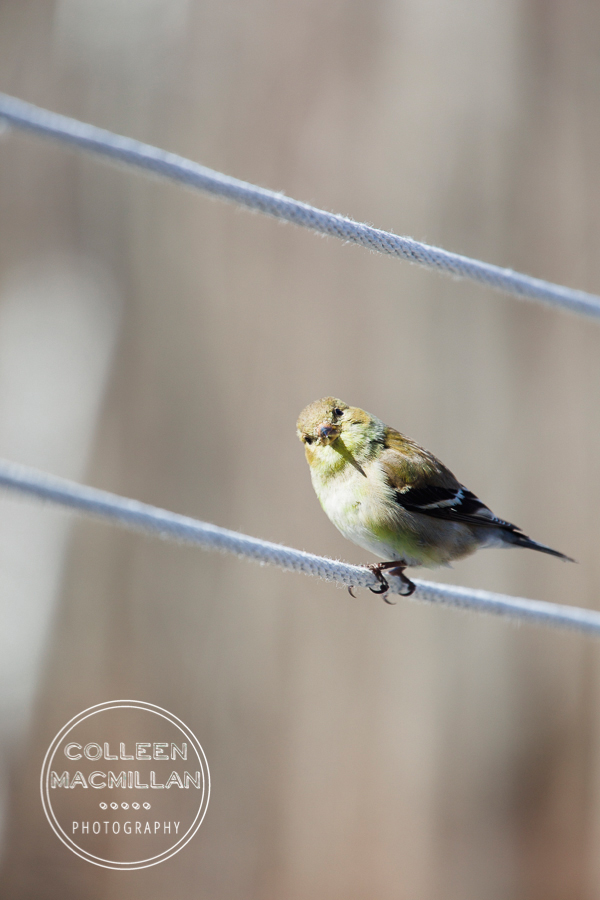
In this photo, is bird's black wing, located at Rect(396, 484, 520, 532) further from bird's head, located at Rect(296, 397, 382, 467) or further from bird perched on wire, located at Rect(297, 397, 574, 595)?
bird's head, located at Rect(296, 397, 382, 467)

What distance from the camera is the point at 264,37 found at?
370 centimetres

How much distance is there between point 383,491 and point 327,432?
17 centimetres

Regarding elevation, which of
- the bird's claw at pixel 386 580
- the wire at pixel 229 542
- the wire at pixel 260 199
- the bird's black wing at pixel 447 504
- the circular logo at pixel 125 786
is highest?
the wire at pixel 260 199

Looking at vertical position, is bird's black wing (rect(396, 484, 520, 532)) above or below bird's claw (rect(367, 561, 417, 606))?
above

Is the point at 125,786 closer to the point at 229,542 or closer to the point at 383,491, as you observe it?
the point at 383,491

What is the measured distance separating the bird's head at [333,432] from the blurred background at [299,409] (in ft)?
4.89

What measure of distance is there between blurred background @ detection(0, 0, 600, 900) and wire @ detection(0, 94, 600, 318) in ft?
6.65

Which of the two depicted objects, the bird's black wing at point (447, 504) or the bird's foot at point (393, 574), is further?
the bird's black wing at point (447, 504)

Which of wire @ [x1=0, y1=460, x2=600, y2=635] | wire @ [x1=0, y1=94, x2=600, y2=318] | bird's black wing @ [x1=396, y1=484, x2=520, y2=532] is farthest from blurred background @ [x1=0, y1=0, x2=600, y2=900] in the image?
wire @ [x1=0, y1=94, x2=600, y2=318]

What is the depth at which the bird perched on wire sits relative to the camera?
1.58 m

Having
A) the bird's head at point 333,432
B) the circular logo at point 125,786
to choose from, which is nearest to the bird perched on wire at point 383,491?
the bird's head at point 333,432

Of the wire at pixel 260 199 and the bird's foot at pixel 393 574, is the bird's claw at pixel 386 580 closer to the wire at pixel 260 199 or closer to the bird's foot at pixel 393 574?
the bird's foot at pixel 393 574

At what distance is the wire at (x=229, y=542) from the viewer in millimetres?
739

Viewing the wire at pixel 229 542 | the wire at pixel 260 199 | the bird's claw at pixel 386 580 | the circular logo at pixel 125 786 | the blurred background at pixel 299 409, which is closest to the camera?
the wire at pixel 229 542
